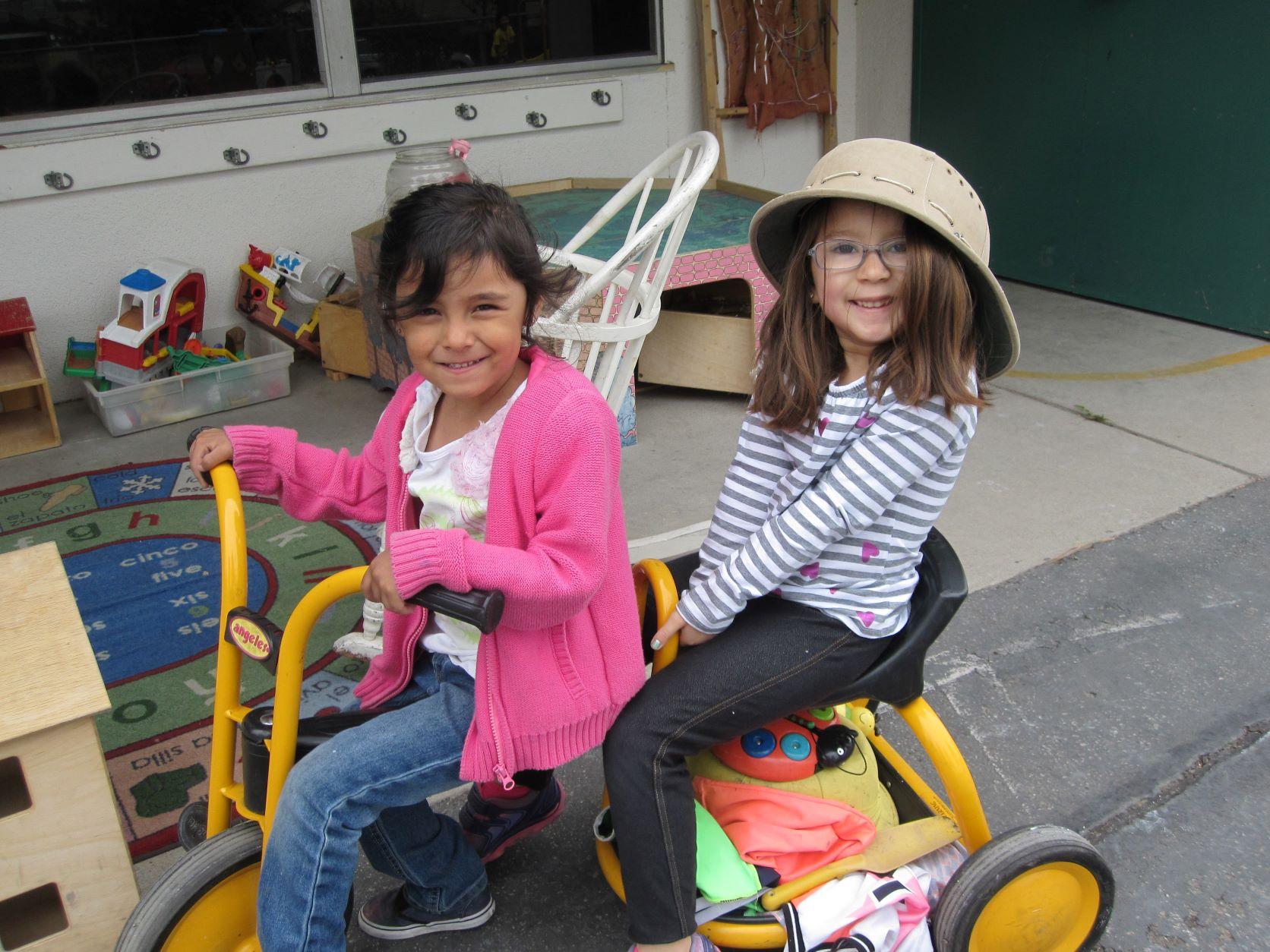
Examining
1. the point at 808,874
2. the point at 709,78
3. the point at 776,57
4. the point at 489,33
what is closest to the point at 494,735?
the point at 808,874

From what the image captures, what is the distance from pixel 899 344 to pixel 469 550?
739mm

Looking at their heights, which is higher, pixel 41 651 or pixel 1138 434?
pixel 41 651

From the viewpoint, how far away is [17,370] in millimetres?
3926

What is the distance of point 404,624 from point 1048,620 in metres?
1.79

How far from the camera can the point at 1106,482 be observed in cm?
343

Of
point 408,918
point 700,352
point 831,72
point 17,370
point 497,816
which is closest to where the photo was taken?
point 408,918

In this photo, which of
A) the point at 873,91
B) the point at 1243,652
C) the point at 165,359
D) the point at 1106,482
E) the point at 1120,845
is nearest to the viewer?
the point at 1120,845

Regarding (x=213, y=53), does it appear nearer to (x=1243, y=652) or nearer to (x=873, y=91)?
(x=873, y=91)

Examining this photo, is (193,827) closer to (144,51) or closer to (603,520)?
(603,520)

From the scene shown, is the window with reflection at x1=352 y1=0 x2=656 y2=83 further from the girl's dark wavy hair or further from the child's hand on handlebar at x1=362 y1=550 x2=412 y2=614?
the child's hand on handlebar at x1=362 y1=550 x2=412 y2=614

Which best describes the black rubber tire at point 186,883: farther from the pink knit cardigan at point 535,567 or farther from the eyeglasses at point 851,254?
the eyeglasses at point 851,254

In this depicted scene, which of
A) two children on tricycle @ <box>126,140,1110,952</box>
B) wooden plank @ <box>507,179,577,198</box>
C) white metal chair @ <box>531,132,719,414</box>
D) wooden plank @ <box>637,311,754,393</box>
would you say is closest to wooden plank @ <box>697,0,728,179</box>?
wooden plank @ <box>507,179,577,198</box>

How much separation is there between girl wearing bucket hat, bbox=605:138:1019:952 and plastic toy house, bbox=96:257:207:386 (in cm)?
306

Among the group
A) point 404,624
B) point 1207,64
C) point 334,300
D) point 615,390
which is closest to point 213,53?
point 334,300
